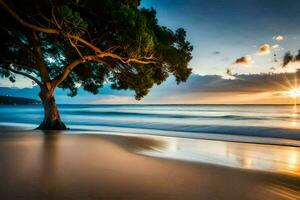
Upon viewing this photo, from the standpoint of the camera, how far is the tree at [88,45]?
984 centimetres

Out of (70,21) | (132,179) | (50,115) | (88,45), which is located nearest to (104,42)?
(88,45)

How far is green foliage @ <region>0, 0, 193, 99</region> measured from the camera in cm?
989

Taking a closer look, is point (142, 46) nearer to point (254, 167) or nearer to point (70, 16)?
point (70, 16)

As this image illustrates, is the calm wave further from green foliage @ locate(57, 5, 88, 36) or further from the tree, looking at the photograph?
green foliage @ locate(57, 5, 88, 36)

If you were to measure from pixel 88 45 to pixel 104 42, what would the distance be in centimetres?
171

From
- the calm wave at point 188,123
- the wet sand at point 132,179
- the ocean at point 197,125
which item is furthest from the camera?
the calm wave at point 188,123

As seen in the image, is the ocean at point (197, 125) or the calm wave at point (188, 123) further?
the calm wave at point (188, 123)

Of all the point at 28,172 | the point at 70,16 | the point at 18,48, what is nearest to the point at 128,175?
the point at 28,172

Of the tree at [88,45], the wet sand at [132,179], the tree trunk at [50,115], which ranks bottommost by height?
the wet sand at [132,179]

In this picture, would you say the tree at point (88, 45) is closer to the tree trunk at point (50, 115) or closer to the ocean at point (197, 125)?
the tree trunk at point (50, 115)

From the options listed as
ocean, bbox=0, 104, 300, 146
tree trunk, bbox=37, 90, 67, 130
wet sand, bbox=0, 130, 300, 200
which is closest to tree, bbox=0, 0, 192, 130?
tree trunk, bbox=37, 90, 67, 130

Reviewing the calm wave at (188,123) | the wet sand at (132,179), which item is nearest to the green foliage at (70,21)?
the wet sand at (132,179)

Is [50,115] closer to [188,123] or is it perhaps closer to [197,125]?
[197,125]

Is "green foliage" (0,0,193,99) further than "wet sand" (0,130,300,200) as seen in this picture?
Yes
